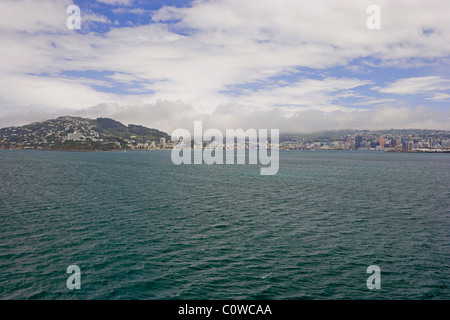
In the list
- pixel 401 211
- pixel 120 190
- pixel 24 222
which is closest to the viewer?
pixel 24 222

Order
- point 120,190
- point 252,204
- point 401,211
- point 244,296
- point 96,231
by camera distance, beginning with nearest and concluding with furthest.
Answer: point 244,296 < point 96,231 < point 401,211 < point 252,204 < point 120,190

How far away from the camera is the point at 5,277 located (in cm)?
2409

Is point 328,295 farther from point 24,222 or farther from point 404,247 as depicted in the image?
point 24,222

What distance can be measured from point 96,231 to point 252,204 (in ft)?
90.6

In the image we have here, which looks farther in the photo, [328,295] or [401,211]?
[401,211]

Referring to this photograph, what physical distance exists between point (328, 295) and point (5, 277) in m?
26.0
